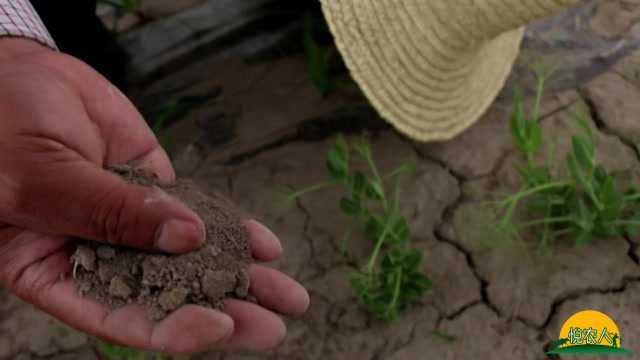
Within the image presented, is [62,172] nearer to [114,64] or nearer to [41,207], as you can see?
[41,207]

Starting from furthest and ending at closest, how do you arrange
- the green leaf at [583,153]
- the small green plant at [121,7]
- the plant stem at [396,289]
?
the small green plant at [121,7], the green leaf at [583,153], the plant stem at [396,289]

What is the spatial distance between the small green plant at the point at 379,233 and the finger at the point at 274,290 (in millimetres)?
377

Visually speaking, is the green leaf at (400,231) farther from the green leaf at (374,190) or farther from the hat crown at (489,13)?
the hat crown at (489,13)

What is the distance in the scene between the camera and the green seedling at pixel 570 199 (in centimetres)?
186

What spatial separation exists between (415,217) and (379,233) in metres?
0.17

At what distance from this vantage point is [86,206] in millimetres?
1258

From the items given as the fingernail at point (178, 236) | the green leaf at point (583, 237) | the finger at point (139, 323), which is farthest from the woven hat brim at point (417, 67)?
the finger at point (139, 323)

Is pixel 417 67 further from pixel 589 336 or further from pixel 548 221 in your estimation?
pixel 589 336

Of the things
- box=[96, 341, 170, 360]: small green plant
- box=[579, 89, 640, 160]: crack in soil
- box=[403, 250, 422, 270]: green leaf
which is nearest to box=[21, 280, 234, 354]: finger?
box=[96, 341, 170, 360]: small green plant

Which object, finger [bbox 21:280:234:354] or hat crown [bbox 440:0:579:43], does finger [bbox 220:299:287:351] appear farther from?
hat crown [bbox 440:0:579:43]

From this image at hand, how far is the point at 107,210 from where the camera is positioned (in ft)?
4.11

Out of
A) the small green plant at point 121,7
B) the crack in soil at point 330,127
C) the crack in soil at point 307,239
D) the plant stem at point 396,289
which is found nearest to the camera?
the plant stem at point 396,289

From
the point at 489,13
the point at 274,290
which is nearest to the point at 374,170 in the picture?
the point at 489,13

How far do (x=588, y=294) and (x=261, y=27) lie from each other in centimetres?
139
